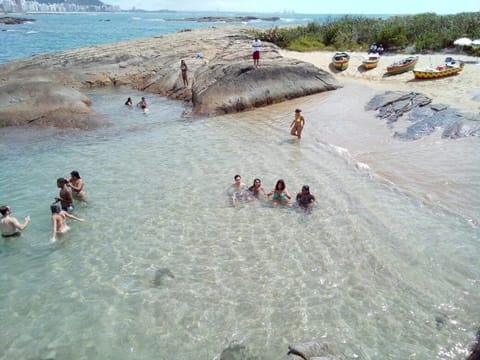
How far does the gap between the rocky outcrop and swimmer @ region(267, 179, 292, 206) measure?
22.1ft

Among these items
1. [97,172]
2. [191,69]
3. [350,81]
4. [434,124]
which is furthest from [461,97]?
[97,172]

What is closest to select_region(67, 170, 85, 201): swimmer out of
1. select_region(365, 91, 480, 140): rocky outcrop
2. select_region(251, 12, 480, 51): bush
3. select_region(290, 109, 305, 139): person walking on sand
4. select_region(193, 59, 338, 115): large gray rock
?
select_region(290, 109, 305, 139): person walking on sand

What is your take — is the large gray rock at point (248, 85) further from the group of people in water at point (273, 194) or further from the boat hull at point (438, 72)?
the group of people in water at point (273, 194)

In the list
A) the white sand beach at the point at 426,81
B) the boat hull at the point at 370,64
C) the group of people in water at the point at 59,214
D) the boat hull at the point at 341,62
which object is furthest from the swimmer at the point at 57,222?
the boat hull at the point at 370,64

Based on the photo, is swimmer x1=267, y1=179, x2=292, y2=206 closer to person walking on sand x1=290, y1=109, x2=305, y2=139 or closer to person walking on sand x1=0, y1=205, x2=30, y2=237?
person walking on sand x1=290, y1=109, x2=305, y2=139

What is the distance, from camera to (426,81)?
22734 mm

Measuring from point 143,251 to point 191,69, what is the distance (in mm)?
18377

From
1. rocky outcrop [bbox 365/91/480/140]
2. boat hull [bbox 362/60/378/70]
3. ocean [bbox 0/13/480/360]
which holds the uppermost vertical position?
Result: boat hull [bbox 362/60/378/70]

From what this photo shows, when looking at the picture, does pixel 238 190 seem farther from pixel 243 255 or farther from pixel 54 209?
pixel 54 209

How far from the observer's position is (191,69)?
80.8 ft

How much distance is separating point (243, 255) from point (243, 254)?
35 millimetres

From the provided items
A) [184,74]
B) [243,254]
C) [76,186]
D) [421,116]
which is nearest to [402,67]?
[421,116]

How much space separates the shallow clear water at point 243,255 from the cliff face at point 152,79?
4.75 m

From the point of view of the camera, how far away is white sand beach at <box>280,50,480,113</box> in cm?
1875
